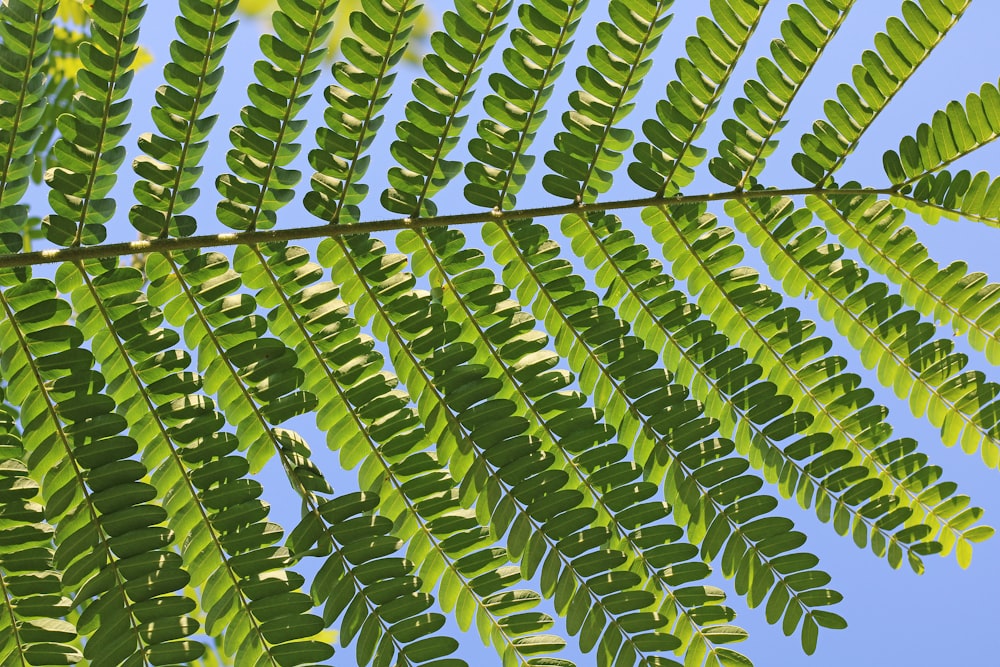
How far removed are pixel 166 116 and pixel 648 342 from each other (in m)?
1.59

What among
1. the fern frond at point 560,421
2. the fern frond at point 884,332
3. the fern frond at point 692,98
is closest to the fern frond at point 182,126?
the fern frond at point 560,421

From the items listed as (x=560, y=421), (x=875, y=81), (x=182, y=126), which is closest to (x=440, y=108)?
(x=182, y=126)

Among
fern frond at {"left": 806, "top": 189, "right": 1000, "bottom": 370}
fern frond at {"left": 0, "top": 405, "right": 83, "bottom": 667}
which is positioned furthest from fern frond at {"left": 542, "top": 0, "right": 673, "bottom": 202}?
fern frond at {"left": 0, "top": 405, "right": 83, "bottom": 667}

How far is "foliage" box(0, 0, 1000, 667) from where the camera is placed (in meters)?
2.24

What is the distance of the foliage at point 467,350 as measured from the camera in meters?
2.24

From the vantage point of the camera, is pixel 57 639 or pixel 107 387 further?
pixel 107 387

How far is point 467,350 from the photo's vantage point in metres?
2.46

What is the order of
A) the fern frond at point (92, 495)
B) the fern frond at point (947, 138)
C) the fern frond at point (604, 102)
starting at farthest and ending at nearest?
1. the fern frond at point (947, 138)
2. the fern frond at point (604, 102)
3. the fern frond at point (92, 495)

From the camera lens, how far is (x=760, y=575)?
250 centimetres

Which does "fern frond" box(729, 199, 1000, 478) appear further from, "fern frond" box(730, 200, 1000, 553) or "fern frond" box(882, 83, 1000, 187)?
"fern frond" box(882, 83, 1000, 187)

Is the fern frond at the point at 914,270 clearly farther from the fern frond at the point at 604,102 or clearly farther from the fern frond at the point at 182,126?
the fern frond at the point at 182,126

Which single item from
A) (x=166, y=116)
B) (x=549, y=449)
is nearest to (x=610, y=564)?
(x=549, y=449)

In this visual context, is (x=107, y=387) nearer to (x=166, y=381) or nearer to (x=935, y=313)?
(x=166, y=381)

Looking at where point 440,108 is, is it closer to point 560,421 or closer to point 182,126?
point 182,126
